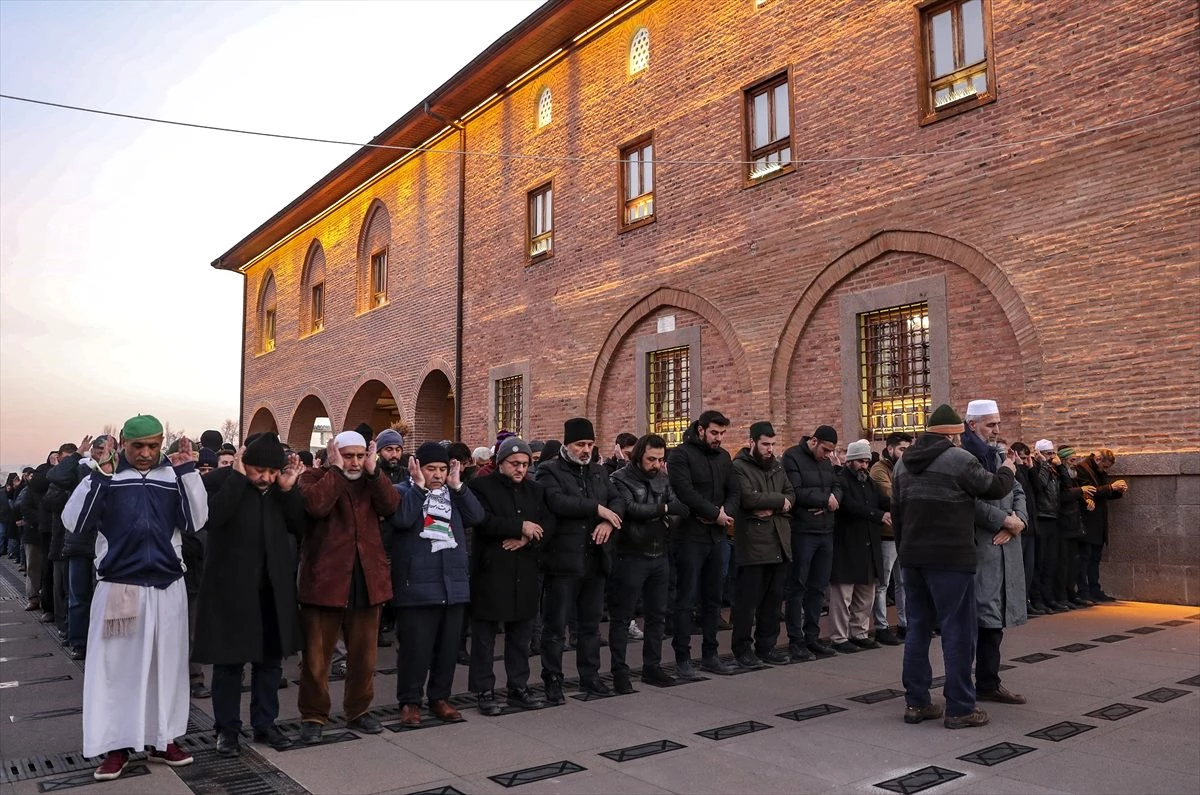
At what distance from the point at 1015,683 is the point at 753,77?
10.0 m

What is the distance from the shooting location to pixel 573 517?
6484 mm

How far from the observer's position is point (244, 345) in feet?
111

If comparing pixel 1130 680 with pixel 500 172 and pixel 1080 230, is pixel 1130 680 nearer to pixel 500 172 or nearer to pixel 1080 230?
pixel 1080 230

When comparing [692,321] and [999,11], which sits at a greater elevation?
[999,11]

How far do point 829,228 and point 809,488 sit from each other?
587 centimetres

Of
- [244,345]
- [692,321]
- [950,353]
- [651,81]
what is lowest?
[950,353]

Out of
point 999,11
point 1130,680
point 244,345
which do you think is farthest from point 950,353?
point 244,345

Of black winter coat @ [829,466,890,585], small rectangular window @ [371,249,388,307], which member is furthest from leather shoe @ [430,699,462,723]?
small rectangular window @ [371,249,388,307]

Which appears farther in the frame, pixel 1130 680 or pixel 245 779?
pixel 1130 680

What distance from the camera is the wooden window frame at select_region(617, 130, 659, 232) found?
15.9 metres

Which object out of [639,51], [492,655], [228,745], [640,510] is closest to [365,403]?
[639,51]

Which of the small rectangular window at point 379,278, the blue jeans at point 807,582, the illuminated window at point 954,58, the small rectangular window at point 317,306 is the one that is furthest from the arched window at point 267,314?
the blue jeans at point 807,582

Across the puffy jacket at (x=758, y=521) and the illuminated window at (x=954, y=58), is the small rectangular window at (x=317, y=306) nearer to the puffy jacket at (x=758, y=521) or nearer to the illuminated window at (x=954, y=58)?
the illuminated window at (x=954, y=58)

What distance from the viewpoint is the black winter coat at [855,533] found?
831 centimetres
